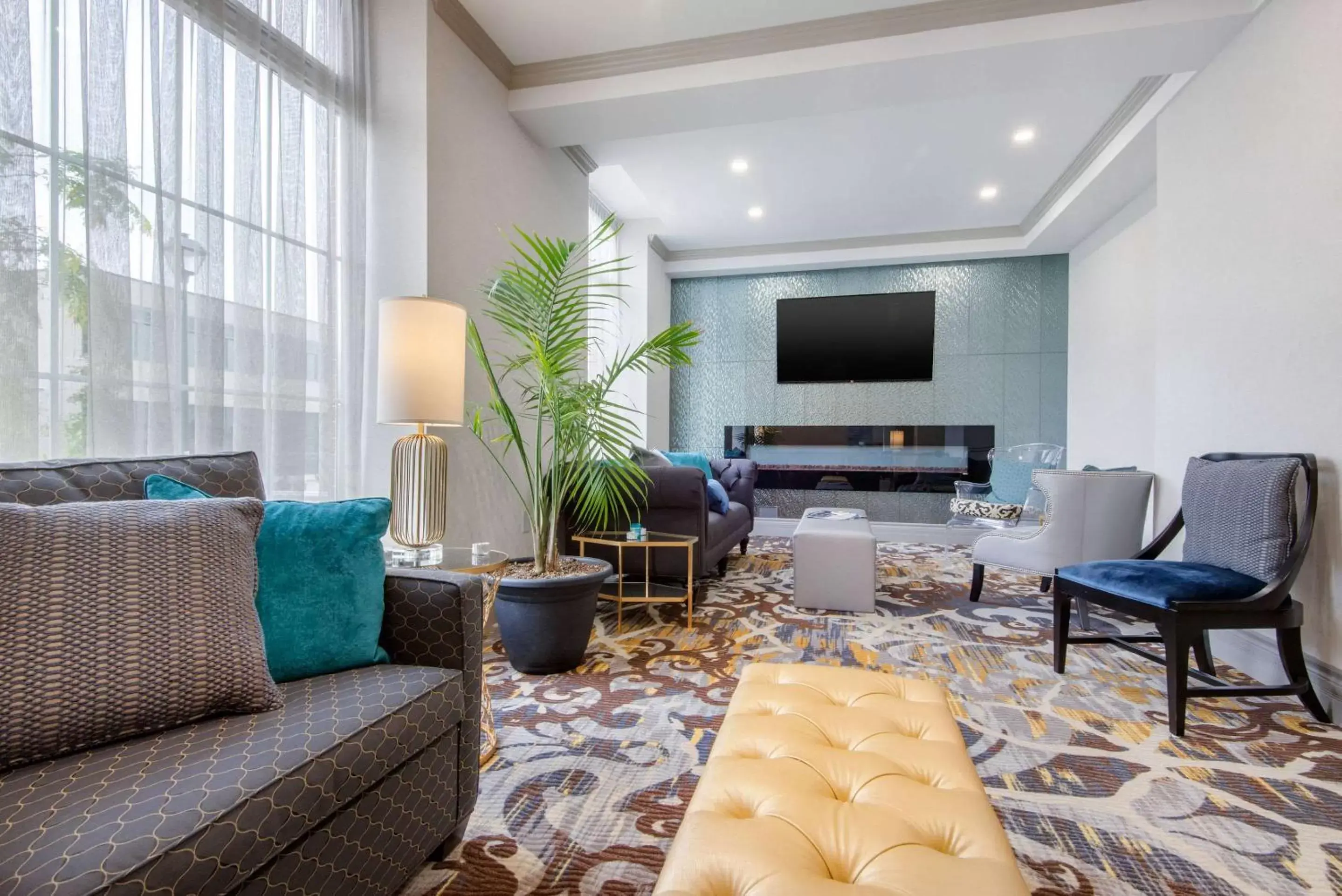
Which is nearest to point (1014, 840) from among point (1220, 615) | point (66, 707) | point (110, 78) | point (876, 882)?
point (876, 882)

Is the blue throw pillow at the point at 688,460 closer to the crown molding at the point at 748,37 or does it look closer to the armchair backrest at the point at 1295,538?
the crown molding at the point at 748,37

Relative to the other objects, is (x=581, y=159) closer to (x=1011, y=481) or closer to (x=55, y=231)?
(x=55, y=231)

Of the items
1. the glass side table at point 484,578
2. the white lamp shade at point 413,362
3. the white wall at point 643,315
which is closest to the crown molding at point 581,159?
the white wall at point 643,315

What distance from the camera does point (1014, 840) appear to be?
4.45ft

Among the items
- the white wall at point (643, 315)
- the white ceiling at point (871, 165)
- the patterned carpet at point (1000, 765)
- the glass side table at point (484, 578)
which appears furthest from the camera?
the white wall at point (643, 315)

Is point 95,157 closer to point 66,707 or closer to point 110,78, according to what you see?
point 110,78

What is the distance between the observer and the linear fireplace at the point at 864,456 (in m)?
5.81

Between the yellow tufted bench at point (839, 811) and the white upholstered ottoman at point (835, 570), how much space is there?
193 cm

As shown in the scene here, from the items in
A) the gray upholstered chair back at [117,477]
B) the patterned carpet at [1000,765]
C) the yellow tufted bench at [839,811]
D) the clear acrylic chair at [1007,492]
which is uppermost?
the gray upholstered chair back at [117,477]

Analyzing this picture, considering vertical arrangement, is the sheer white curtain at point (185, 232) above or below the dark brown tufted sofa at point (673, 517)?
above

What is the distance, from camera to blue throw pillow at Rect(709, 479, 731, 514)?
3.86m

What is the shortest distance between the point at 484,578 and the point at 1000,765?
1512 mm

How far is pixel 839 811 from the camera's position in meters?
0.90

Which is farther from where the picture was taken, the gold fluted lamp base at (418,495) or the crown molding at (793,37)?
the crown molding at (793,37)
